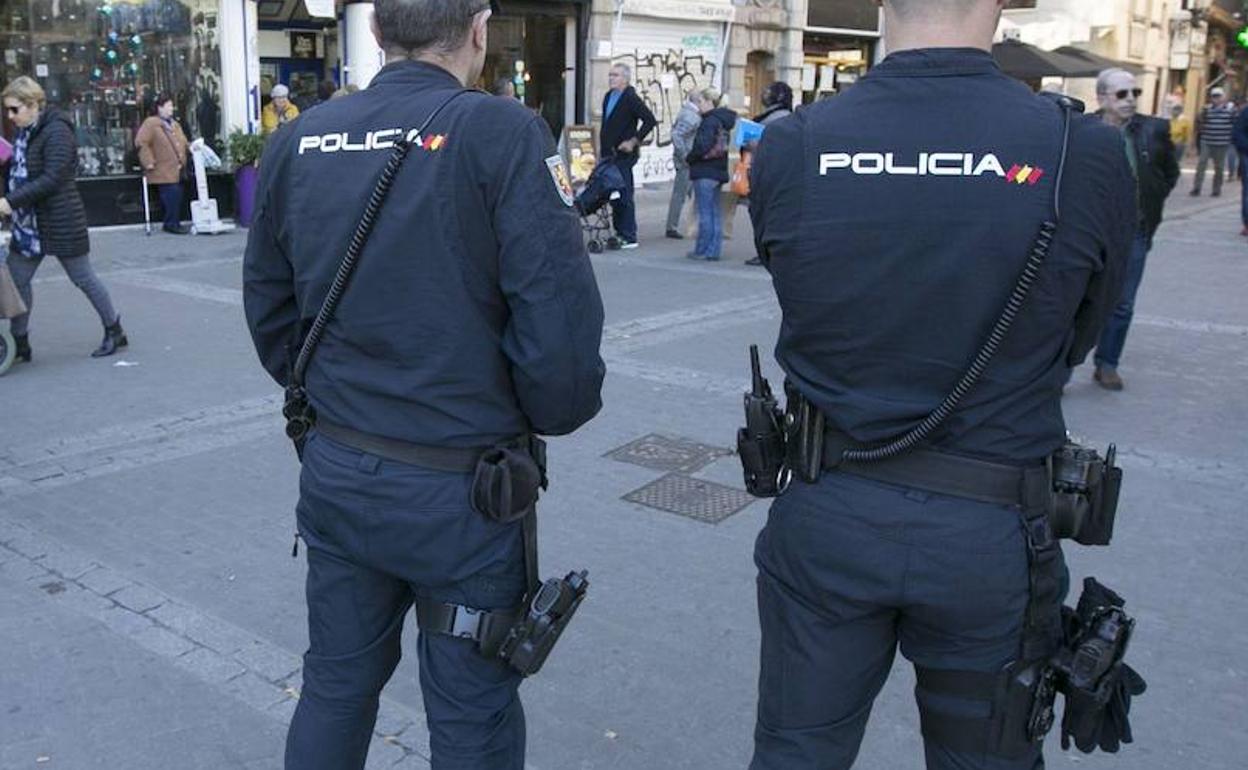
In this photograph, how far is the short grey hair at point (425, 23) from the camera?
2.28 meters

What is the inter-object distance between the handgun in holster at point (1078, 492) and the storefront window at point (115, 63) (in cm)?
1391

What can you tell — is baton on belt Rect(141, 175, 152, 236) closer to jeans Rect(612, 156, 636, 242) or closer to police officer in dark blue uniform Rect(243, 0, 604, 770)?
jeans Rect(612, 156, 636, 242)

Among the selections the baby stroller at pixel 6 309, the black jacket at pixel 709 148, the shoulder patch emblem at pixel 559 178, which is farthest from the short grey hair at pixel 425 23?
the black jacket at pixel 709 148

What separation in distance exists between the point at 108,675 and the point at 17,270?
4815 millimetres

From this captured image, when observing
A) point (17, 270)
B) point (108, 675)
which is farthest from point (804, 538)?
point (17, 270)

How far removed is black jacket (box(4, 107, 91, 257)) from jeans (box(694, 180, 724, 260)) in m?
6.34

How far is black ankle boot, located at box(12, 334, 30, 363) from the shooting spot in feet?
24.1

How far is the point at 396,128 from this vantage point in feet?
7.31

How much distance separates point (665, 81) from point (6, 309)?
50.1ft

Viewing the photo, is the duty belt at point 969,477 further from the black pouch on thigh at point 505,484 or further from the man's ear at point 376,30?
the man's ear at point 376,30

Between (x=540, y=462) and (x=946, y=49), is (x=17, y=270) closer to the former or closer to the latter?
(x=540, y=462)

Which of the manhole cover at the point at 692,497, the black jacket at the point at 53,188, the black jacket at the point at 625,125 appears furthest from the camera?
the black jacket at the point at 625,125

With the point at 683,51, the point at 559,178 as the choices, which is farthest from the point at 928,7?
the point at 683,51

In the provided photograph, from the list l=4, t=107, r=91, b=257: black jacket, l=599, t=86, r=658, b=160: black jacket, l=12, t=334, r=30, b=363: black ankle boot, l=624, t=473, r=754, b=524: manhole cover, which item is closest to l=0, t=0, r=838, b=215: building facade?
l=599, t=86, r=658, b=160: black jacket
